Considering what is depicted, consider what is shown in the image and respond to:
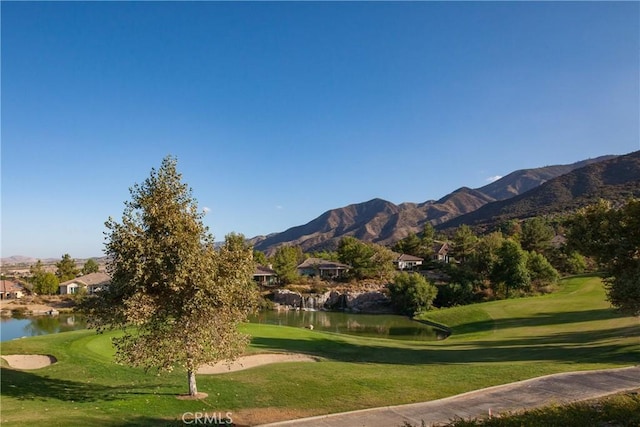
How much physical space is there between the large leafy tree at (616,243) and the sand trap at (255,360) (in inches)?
583

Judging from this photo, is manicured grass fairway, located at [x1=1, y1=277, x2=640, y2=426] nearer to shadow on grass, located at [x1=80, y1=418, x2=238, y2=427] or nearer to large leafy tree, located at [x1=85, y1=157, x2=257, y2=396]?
shadow on grass, located at [x1=80, y1=418, x2=238, y2=427]

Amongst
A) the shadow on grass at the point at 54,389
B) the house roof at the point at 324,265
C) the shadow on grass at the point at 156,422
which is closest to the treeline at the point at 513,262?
the house roof at the point at 324,265

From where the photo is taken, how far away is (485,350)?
2691 cm

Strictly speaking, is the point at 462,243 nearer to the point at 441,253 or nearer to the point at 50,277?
the point at 441,253

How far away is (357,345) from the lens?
28.7 m

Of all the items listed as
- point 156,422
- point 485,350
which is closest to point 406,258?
point 485,350

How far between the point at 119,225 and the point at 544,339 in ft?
90.9

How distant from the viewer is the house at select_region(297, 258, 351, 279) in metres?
91.1

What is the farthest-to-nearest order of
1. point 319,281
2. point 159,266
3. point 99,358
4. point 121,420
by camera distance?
point 319,281, point 99,358, point 159,266, point 121,420

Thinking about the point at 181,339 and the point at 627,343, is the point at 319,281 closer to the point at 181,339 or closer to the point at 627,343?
the point at 627,343

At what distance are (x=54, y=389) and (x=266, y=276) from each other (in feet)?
242

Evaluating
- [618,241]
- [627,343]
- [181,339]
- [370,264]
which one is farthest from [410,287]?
[181,339]

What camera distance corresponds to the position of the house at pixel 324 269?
299 ft
